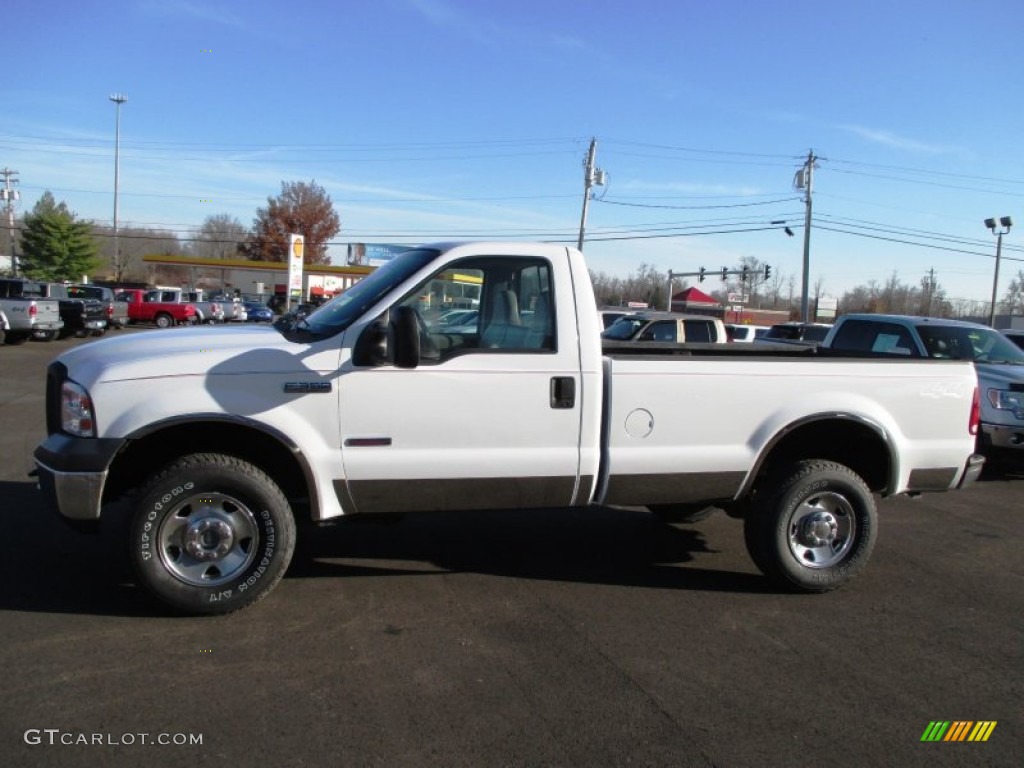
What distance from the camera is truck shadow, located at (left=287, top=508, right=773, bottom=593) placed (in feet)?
17.0

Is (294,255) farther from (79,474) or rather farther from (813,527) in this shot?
(813,527)

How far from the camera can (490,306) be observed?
15.3ft

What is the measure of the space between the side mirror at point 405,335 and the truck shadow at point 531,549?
1227 mm

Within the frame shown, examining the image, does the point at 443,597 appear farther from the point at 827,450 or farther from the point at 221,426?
the point at 827,450

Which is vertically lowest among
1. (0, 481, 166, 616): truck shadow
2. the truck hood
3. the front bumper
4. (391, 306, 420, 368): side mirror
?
(0, 481, 166, 616): truck shadow

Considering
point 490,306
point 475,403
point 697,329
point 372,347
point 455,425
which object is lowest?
point 455,425

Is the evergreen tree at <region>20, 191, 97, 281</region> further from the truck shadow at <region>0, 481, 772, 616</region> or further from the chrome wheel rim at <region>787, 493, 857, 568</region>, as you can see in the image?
the chrome wheel rim at <region>787, 493, 857, 568</region>

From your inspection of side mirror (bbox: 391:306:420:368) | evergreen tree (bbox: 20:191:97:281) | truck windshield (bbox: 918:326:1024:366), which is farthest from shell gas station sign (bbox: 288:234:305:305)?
evergreen tree (bbox: 20:191:97:281)

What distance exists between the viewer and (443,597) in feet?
15.5

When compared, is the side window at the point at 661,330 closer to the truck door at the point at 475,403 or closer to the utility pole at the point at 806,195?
the truck door at the point at 475,403

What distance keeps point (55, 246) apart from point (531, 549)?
76471 millimetres

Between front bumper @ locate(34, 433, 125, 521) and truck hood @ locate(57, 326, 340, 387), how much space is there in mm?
329

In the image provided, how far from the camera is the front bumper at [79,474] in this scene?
404 cm

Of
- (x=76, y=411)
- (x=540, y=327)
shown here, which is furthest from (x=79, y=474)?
(x=540, y=327)
